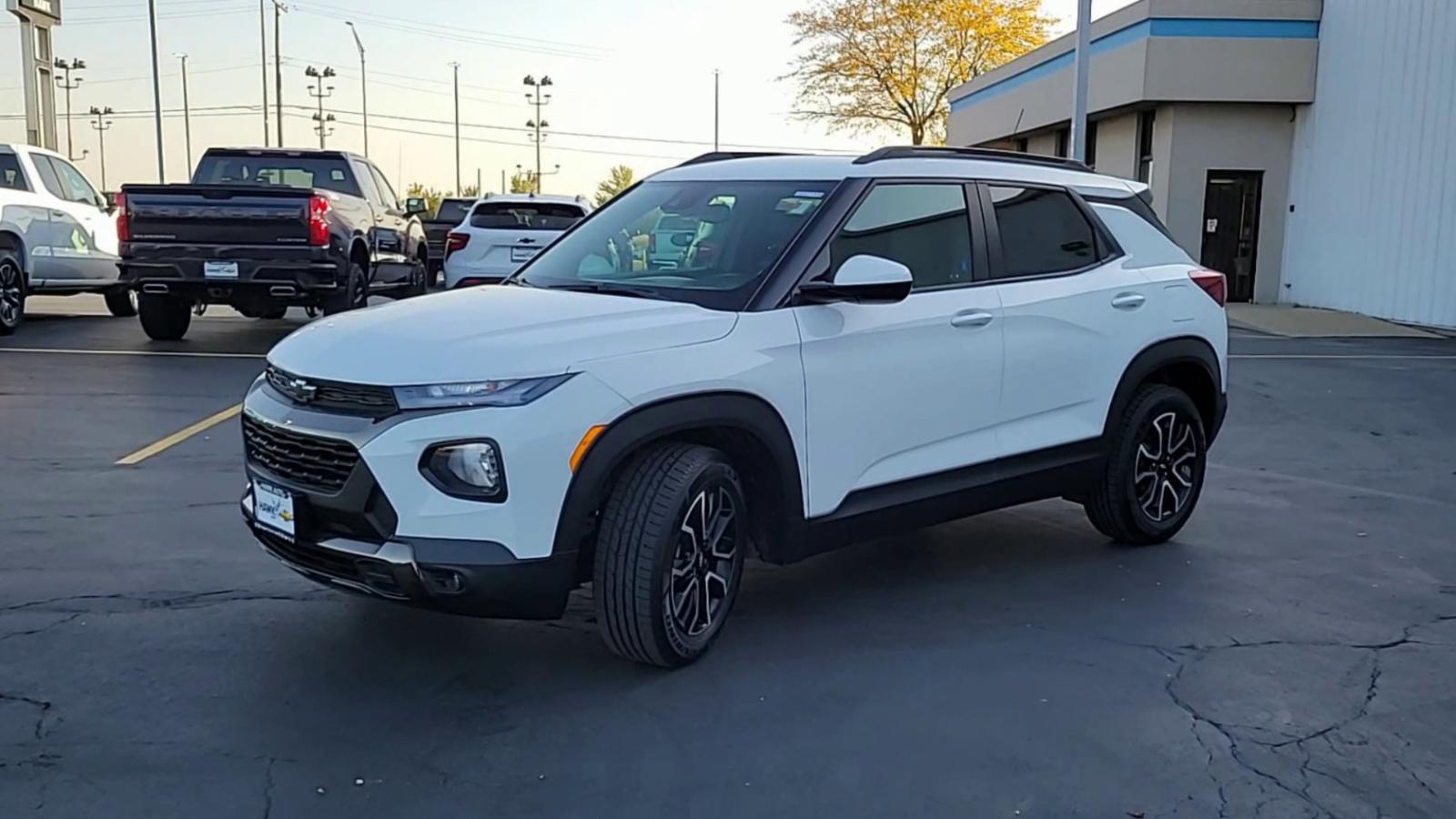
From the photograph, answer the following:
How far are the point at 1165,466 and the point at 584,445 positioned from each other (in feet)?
11.1

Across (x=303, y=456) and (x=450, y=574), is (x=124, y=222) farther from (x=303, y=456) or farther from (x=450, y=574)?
(x=450, y=574)

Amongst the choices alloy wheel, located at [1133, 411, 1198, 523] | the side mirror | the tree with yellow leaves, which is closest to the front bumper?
the side mirror

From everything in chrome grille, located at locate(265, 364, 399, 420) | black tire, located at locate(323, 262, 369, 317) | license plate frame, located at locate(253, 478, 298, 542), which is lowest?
license plate frame, located at locate(253, 478, 298, 542)

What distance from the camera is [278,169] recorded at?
1454 cm

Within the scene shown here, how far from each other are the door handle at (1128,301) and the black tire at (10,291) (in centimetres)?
1248

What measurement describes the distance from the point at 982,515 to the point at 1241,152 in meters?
→ 19.1

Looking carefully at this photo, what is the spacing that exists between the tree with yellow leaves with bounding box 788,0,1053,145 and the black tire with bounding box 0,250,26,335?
35.6 metres

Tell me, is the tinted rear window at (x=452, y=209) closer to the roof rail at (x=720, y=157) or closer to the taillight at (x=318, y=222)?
the taillight at (x=318, y=222)

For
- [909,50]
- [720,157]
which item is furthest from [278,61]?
[720,157]

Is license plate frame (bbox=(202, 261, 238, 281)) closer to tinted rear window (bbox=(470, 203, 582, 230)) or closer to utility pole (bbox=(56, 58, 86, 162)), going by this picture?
tinted rear window (bbox=(470, 203, 582, 230))

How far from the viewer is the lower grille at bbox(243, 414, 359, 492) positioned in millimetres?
3875

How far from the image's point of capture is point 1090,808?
3.45 metres

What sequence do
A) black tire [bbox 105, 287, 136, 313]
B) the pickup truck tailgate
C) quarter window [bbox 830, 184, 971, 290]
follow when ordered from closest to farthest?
quarter window [bbox 830, 184, 971, 290] → the pickup truck tailgate → black tire [bbox 105, 287, 136, 313]

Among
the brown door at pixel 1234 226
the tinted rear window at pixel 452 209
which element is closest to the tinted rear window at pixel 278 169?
the tinted rear window at pixel 452 209
